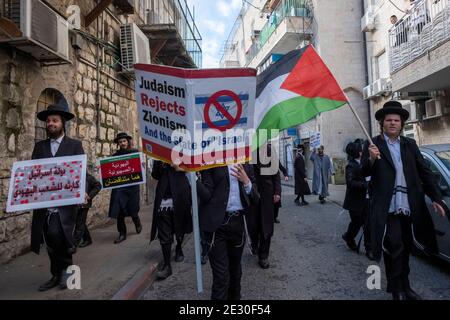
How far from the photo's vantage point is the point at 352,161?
18.6 feet

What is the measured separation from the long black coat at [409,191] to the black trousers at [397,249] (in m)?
0.09

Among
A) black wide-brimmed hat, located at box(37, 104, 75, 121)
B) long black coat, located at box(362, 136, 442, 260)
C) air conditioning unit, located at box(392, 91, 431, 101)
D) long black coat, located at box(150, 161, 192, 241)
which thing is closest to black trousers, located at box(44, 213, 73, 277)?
black wide-brimmed hat, located at box(37, 104, 75, 121)

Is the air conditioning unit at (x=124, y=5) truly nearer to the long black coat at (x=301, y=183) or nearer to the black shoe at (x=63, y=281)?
the long black coat at (x=301, y=183)

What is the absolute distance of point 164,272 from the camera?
4629 millimetres

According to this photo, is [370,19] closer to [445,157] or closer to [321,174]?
[321,174]

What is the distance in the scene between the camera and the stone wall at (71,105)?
16.8 ft

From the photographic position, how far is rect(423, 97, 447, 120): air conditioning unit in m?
11.6

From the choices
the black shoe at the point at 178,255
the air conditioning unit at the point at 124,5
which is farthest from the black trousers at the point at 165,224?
the air conditioning unit at the point at 124,5

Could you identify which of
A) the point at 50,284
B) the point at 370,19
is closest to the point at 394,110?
the point at 50,284

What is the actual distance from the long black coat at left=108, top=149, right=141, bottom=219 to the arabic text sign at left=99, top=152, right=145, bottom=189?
26cm

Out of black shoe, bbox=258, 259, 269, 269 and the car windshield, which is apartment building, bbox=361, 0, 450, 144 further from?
black shoe, bbox=258, 259, 269, 269

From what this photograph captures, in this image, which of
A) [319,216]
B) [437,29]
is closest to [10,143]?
[319,216]

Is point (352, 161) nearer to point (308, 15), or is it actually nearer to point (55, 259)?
point (55, 259)

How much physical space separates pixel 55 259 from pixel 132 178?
89.6 inches
